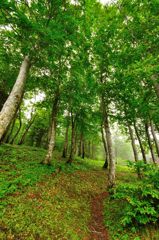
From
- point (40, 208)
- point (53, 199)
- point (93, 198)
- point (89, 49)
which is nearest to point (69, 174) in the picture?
point (93, 198)

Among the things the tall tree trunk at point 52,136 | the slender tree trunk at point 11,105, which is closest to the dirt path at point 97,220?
the tall tree trunk at point 52,136

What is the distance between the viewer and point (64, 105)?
550 inches

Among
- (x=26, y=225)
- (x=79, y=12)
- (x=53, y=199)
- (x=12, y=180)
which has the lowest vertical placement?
(x=26, y=225)

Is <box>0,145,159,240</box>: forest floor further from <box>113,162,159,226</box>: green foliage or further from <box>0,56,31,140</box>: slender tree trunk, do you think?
<box>0,56,31,140</box>: slender tree trunk

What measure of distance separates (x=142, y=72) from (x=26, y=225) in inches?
299

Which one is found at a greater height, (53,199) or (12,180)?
(12,180)

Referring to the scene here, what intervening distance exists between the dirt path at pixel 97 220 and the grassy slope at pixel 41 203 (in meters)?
0.28

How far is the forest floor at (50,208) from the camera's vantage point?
16.3ft

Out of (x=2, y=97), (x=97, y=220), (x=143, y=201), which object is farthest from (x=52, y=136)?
(x=143, y=201)

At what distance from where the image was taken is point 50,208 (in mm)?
6270

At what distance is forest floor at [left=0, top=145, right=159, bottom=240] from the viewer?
16.3 ft

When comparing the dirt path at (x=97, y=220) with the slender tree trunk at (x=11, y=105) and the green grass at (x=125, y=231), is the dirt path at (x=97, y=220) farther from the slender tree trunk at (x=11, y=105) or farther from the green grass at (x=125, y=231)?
the slender tree trunk at (x=11, y=105)

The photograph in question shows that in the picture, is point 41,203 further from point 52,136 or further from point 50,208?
point 52,136

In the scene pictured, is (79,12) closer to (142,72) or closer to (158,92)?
(142,72)
